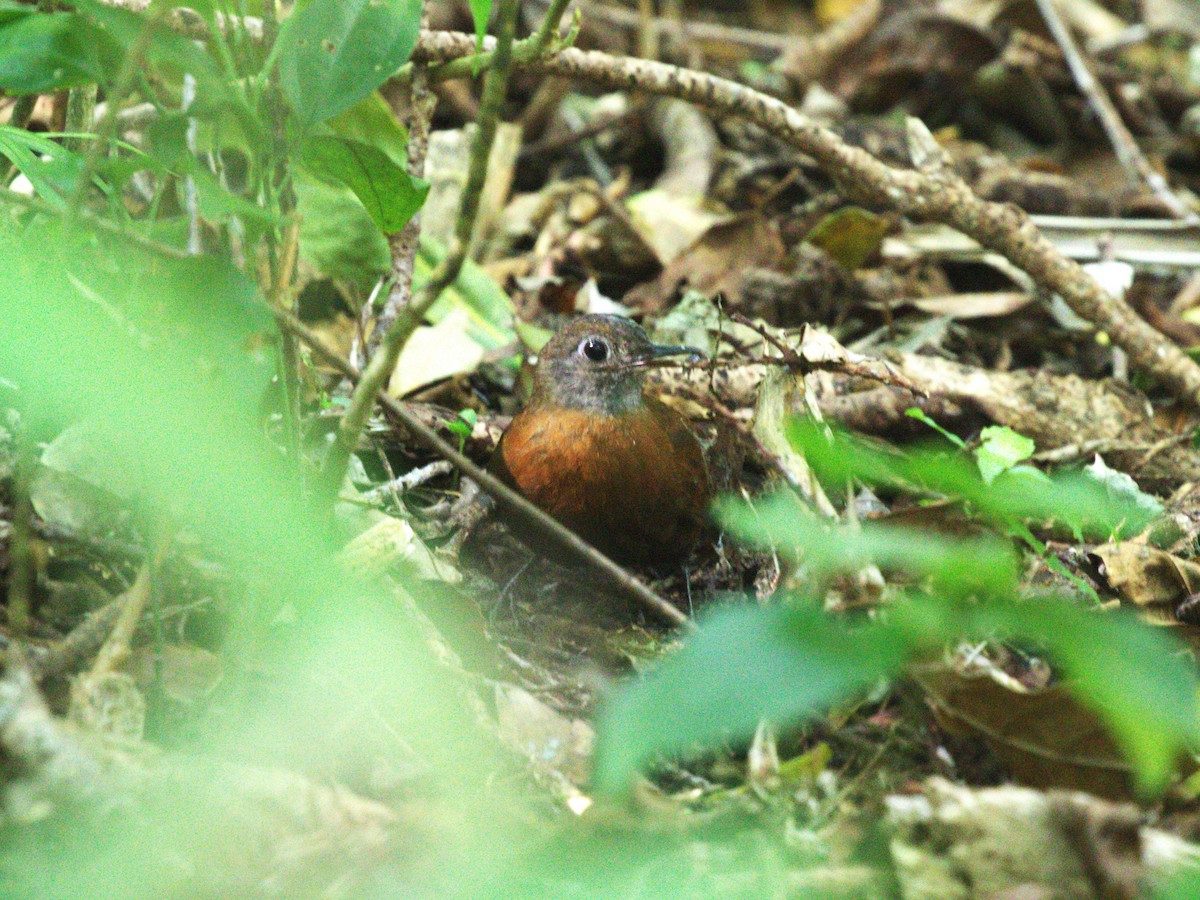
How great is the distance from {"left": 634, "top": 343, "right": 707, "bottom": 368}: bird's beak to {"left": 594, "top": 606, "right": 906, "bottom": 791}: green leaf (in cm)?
242

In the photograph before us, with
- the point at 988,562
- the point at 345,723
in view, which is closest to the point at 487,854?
the point at 345,723

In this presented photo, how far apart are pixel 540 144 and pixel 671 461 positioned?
3130 millimetres

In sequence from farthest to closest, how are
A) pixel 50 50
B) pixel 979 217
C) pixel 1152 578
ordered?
pixel 979 217, pixel 1152 578, pixel 50 50

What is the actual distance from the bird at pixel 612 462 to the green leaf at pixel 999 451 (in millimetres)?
790

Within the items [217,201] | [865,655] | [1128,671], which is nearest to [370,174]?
[217,201]

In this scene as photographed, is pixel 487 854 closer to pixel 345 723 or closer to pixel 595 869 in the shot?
pixel 595 869

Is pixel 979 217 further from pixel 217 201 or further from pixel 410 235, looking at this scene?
pixel 217 201

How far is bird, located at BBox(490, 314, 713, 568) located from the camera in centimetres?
353

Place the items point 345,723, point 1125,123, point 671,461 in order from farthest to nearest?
point 1125,123 < point 671,461 < point 345,723

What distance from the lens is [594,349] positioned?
3.90 metres

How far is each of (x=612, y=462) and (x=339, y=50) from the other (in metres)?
1.58

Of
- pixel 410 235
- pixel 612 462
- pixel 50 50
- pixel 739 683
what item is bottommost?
pixel 612 462

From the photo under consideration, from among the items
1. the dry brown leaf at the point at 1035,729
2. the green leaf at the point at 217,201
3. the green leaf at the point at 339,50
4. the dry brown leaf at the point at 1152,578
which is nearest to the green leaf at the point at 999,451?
the dry brown leaf at the point at 1152,578

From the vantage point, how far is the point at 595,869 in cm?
192
